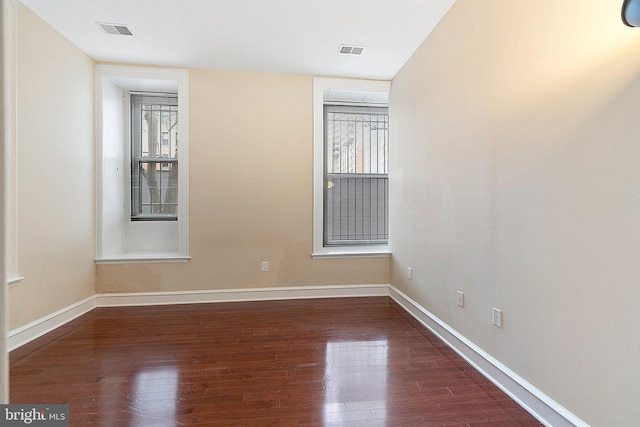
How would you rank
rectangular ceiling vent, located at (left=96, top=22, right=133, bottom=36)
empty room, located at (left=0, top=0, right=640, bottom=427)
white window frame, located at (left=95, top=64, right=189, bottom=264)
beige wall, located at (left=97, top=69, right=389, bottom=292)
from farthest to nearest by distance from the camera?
beige wall, located at (left=97, top=69, right=389, bottom=292)
white window frame, located at (left=95, top=64, right=189, bottom=264)
rectangular ceiling vent, located at (left=96, top=22, right=133, bottom=36)
empty room, located at (left=0, top=0, right=640, bottom=427)

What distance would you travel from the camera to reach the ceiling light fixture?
2.97ft

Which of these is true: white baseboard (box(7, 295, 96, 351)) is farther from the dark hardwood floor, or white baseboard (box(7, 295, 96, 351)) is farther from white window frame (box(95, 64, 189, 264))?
white window frame (box(95, 64, 189, 264))

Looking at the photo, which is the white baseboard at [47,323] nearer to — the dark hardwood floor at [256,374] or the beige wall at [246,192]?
the dark hardwood floor at [256,374]

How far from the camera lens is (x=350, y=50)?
297 centimetres

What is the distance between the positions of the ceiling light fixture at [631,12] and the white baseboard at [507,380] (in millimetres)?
1623

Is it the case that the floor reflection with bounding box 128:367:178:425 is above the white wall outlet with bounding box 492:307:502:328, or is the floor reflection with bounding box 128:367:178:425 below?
below

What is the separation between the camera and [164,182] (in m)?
3.74

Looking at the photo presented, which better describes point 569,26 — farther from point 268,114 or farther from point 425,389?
point 268,114

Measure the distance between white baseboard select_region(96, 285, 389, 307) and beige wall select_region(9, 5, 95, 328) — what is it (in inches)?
13.4

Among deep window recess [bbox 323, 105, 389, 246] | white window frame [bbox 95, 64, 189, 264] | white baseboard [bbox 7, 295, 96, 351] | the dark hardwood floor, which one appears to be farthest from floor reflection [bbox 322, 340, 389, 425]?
white baseboard [bbox 7, 295, 96, 351]

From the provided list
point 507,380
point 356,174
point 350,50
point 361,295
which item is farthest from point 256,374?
point 350,50

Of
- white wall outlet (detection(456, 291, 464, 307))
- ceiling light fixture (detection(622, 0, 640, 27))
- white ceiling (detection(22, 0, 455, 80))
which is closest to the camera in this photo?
ceiling light fixture (detection(622, 0, 640, 27))

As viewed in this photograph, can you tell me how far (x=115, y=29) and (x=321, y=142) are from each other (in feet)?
7.30

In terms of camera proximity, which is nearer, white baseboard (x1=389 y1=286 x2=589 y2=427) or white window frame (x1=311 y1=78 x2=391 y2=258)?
white baseboard (x1=389 y1=286 x2=589 y2=427)
